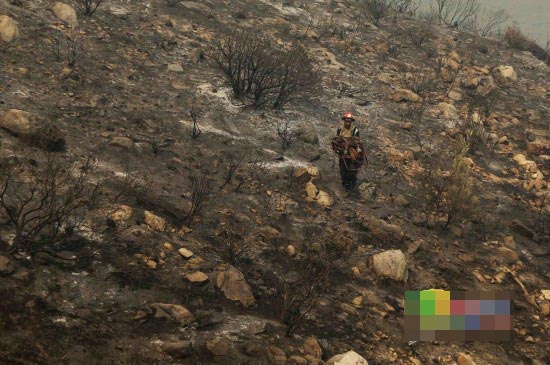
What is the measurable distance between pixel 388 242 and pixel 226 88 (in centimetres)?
501

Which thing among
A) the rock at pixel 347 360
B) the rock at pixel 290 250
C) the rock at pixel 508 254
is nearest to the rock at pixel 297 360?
the rock at pixel 347 360

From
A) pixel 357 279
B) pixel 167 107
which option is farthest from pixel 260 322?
pixel 167 107

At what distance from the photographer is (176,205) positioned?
5828 millimetres

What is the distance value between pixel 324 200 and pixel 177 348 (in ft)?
12.5

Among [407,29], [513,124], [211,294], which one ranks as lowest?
[211,294]

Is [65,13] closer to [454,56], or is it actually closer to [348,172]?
[348,172]

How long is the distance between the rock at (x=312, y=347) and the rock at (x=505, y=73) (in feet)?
36.7

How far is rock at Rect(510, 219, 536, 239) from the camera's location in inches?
276

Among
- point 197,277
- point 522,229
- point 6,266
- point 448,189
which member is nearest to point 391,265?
point 197,277

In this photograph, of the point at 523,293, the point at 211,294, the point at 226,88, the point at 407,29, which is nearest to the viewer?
the point at 211,294

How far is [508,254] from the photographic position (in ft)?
21.1

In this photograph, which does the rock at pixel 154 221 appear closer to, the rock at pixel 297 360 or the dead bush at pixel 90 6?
the rock at pixel 297 360

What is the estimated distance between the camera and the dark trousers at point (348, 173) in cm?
732

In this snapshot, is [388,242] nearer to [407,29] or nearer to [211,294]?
[211,294]
